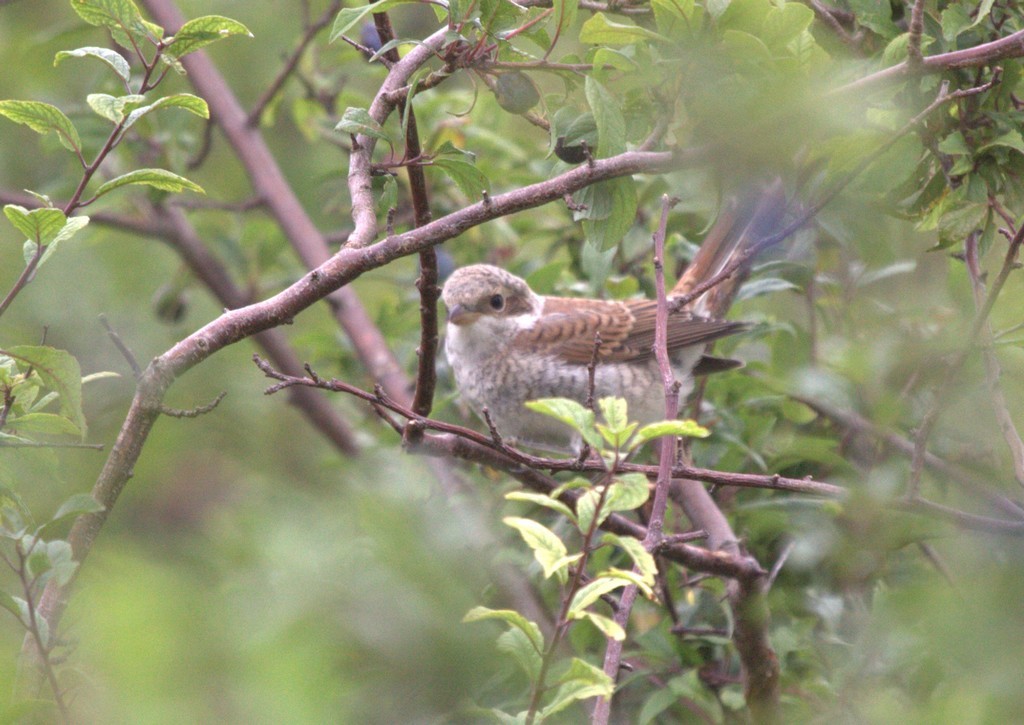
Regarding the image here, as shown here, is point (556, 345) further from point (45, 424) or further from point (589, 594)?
point (589, 594)

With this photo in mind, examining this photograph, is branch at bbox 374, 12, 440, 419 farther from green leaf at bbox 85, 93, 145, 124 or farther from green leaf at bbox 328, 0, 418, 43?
green leaf at bbox 85, 93, 145, 124

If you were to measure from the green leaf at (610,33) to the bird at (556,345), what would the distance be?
5.48 ft

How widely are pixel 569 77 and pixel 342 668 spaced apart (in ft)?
5.96

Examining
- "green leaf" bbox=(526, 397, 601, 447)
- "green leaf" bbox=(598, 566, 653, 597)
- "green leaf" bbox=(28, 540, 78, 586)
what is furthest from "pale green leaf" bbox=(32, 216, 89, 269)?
"green leaf" bbox=(598, 566, 653, 597)

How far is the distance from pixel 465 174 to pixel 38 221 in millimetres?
998

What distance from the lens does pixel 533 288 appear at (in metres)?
4.44

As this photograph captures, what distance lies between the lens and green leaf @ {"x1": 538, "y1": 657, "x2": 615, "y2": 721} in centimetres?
174

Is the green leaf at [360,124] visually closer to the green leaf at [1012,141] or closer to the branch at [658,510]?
the branch at [658,510]

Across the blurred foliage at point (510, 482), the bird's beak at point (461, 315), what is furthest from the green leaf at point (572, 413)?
the bird's beak at point (461, 315)

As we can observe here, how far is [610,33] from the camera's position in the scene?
2461mm

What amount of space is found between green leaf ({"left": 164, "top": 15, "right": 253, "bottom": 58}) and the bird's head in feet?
7.76

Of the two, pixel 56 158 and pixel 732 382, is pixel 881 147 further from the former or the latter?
pixel 56 158

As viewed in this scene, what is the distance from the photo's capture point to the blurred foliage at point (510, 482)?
129cm

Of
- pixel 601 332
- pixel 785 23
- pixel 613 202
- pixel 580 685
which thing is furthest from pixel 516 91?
pixel 601 332
